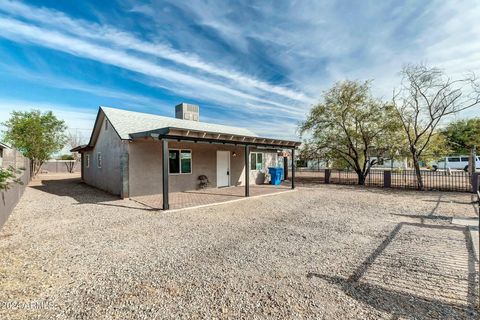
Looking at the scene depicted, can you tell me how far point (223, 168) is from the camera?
1320 centimetres

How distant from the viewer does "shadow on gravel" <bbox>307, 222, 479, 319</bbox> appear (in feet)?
7.94

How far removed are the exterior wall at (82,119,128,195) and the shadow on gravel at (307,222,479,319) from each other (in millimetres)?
9453

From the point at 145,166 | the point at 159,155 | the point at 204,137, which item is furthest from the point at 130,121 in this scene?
the point at 204,137

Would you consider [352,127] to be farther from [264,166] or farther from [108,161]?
[108,161]

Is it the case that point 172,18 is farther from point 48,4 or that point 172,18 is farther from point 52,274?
point 52,274

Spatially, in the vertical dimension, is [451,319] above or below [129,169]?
below

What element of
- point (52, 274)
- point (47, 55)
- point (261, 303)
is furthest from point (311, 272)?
point (47, 55)

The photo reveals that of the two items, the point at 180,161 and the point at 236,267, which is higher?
the point at 180,161

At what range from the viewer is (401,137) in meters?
13.4

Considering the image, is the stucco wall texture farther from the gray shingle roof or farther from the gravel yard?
the gravel yard

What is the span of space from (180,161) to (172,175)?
797 millimetres

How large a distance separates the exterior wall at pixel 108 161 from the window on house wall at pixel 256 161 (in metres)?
7.75

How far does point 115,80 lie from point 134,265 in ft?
50.0

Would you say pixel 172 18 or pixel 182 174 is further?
pixel 182 174
